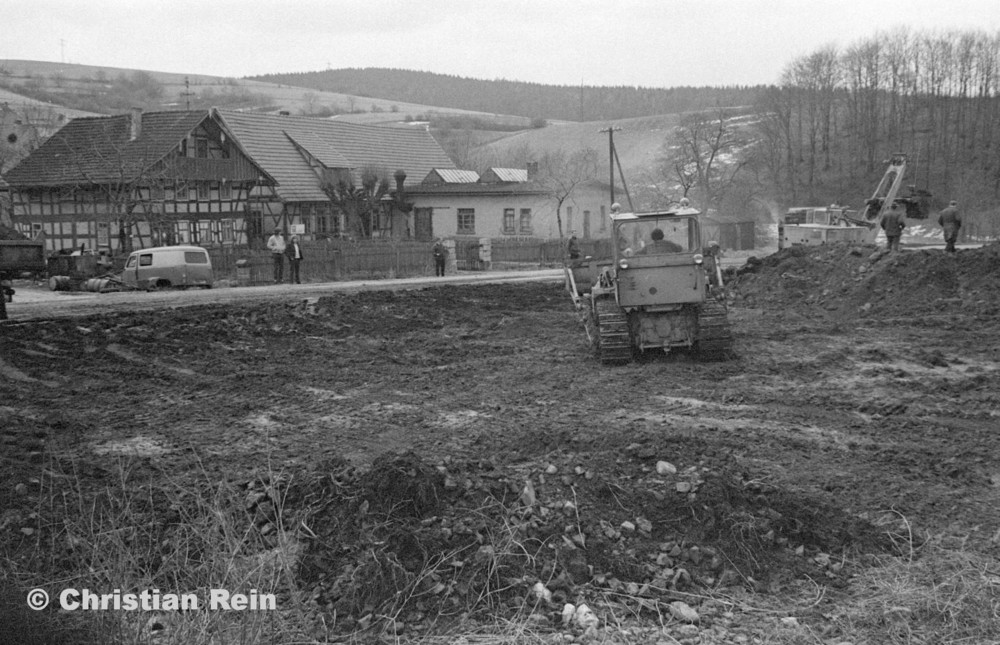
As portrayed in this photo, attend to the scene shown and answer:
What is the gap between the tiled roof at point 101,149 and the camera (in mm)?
42188

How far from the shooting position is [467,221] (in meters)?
54.6

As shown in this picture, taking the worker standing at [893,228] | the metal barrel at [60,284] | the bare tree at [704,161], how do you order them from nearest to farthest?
the worker standing at [893,228]
the metal barrel at [60,284]
the bare tree at [704,161]

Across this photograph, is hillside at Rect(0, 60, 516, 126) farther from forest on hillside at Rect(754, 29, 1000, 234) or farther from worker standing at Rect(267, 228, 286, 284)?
worker standing at Rect(267, 228, 286, 284)

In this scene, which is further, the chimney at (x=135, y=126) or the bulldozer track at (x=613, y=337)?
the chimney at (x=135, y=126)

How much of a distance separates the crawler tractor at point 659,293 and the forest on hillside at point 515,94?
127m

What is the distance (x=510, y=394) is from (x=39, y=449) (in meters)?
5.75

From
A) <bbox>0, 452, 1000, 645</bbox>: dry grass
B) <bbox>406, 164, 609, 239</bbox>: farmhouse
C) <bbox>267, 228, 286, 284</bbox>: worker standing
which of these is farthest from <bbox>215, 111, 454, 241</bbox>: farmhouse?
<bbox>0, 452, 1000, 645</bbox>: dry grass

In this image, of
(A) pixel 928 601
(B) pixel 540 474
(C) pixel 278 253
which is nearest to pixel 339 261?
(C) pixel 278 253

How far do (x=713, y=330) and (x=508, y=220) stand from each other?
40238 mm

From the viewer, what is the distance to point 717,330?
50.7 ft

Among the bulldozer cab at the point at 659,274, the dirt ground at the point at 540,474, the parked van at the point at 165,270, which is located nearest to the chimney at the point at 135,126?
the parked van at the point at 165,270

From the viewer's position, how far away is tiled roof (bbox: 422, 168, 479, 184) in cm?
5475

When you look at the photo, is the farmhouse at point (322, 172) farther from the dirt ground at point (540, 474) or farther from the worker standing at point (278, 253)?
the dirt ground at point (540, 474)

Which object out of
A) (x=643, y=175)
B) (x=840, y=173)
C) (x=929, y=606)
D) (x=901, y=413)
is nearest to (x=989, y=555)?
(x=929, y=606)
